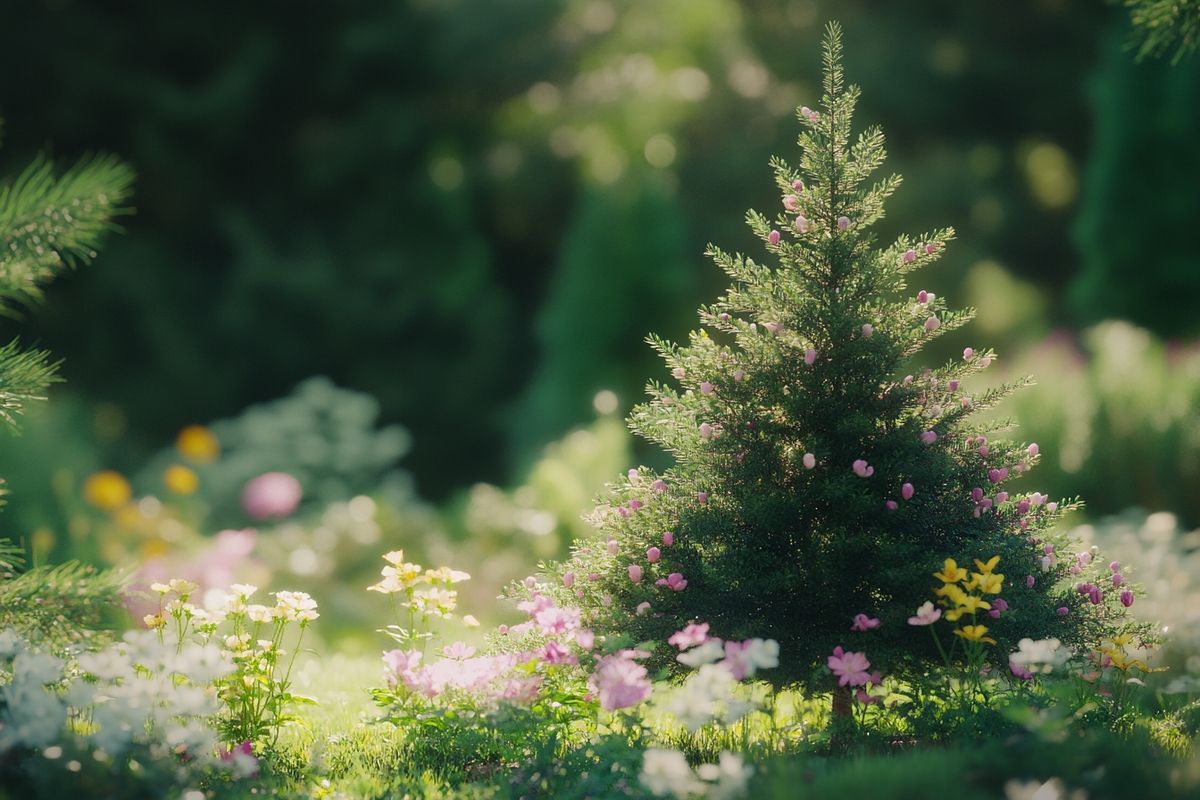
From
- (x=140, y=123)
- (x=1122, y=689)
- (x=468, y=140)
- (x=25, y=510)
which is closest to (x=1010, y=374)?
(x=1122, y=689)

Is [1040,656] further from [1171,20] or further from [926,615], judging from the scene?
[1171,20]

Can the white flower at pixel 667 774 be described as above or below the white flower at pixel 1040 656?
below

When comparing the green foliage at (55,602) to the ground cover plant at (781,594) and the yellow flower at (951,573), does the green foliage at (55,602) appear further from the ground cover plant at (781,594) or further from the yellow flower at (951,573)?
the yellow flower at (951,573)

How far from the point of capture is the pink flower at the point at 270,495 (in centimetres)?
827

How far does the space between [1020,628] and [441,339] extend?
37.5 ft

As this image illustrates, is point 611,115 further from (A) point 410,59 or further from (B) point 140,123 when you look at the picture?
(B) point 140,123

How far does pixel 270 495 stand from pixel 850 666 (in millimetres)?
6248

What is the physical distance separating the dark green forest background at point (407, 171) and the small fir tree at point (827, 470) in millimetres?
9165

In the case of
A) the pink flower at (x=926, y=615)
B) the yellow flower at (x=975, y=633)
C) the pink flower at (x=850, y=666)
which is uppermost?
the pink flower at (x=926, y=615)

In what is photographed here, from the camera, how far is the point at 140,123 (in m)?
13.8

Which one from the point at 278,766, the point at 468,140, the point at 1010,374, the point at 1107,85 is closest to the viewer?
the point at 278,766

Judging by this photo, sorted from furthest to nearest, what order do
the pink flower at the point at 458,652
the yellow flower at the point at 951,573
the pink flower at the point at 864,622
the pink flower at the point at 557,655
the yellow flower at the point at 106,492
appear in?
the yellow flower at the point at 106,492, the pink flower at the point at 458,652, the pink flower at the point at 557,655, the pink flower at the point at 864,622, the yellow flower at the point at 951,573

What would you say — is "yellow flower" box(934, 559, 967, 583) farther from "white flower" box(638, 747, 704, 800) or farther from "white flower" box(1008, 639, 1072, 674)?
"white flower" box(638, 747, 704, 800)

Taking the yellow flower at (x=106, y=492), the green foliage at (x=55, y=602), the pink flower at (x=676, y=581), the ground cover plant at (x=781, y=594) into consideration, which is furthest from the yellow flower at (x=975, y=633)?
the yellow flower at (x=106, y=492)
